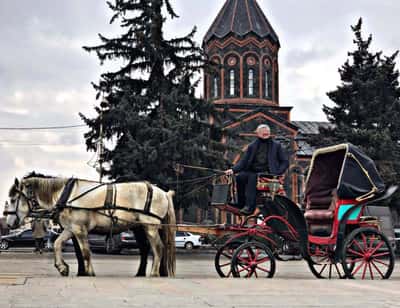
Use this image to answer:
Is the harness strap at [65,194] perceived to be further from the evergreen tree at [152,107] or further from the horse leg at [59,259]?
the evergreen tree at [152,107]

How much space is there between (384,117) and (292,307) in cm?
3287

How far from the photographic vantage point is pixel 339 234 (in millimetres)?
12984

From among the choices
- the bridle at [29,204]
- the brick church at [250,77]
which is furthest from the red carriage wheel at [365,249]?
the brick church at [250,77]

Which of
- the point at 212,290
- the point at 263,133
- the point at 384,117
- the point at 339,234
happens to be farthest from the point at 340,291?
the point at 384,117

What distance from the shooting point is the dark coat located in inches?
507

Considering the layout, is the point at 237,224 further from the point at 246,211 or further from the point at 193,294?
the point at 193,294

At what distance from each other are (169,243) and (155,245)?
42 centimetres

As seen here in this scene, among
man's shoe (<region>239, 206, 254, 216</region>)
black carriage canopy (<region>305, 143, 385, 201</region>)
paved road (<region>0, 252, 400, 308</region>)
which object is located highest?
black carriage canopy (<region>305, 143, 385, 201</region>)

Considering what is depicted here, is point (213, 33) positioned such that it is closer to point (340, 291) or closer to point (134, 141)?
point (134, 141)

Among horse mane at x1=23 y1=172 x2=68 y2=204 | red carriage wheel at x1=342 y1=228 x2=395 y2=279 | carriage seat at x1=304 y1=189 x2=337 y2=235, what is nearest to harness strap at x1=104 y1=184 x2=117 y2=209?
horse mane at x1=23 y1=172 x2=68 y2=204

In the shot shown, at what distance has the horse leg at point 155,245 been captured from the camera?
12.5 m

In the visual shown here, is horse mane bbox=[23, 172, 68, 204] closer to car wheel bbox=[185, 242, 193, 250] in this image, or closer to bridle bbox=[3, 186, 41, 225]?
bridle bbox=[3, 186, 41, 225]

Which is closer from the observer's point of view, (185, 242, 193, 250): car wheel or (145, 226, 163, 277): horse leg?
(145, 226, 163, 277): horse leg

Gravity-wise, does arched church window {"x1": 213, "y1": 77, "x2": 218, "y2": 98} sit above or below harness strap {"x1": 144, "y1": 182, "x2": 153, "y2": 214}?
above
